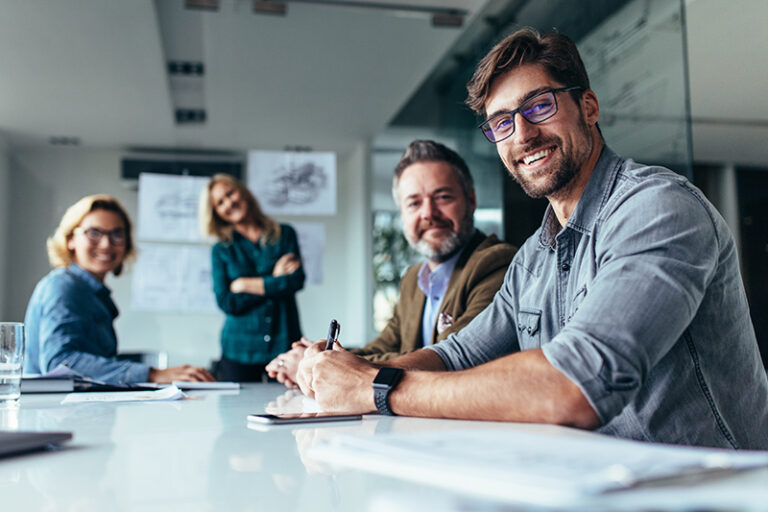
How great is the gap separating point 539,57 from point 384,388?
0.79 m

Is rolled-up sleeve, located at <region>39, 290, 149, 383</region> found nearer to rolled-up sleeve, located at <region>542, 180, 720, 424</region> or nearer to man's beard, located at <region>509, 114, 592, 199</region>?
man's beard, located at <region>509, 114, 592, 199</region>

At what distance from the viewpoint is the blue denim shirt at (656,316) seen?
872 mm

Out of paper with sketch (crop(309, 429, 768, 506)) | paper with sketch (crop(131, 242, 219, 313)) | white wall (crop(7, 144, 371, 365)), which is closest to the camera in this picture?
paper with sketch (crop(309, 429, 768, 506))

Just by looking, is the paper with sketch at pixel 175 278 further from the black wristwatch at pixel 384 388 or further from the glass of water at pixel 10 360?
the black wristwatch at pixel 384 388

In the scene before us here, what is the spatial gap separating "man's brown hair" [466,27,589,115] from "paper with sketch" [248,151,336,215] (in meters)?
2.89

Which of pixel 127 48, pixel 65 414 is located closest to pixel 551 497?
pixel 65 414

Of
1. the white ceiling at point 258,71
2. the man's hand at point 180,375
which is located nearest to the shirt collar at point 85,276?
the man's hand at point 180,375

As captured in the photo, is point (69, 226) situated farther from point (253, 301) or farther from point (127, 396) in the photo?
point (127, 396)

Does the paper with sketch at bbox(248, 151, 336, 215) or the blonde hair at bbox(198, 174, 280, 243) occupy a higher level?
the paper with sketch at bbox(248, 151, 336, 215)

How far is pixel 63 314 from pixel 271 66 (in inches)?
87.5

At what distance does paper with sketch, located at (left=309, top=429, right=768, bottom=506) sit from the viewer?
1.23ft

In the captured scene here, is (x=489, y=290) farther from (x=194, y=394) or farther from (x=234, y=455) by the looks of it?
(x=234, y=455)

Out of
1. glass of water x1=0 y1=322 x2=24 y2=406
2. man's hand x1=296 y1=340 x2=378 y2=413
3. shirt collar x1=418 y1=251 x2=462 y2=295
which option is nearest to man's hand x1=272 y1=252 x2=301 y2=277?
shirt collar x1=418 y1=251 x2=462 y2=295

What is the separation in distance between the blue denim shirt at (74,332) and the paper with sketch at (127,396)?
0.55 meters
